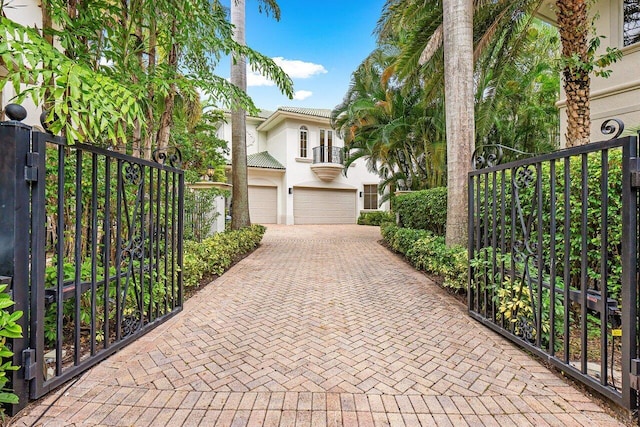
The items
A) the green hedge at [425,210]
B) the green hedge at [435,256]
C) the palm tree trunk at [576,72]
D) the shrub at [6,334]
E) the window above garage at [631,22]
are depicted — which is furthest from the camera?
the window above garage at [631,22]

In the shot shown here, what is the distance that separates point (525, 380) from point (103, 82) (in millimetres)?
3933

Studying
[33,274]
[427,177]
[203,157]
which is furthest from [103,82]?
[427,177]

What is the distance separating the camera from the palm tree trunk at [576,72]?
5875mm

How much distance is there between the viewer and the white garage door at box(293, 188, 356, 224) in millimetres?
19969

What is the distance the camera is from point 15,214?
6.59 ft

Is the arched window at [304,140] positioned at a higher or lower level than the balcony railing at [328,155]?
higher

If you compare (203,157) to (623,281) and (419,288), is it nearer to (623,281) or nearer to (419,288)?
(419,288)

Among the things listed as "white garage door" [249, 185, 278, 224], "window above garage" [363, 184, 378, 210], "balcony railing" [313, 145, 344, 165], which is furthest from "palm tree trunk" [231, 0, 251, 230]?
"window above garage" [363, 184, 378, 210]

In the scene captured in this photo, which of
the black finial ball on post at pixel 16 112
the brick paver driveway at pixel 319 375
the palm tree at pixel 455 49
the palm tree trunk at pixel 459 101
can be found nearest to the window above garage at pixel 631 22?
the palm tree at pixel 455 49

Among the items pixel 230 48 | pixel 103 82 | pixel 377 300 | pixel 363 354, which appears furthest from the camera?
pixel 377 300

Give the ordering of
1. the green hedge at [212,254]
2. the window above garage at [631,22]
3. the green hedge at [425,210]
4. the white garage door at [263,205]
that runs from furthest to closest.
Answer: the white garage door at [263,205]
the window above garage at [631,22]
the green hedge at [425,210]
the green hedge at [212,254]

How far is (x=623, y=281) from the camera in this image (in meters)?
2.07

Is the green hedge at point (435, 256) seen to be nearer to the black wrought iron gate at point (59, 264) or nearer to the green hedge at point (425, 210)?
the green hedge at point (425, 210)

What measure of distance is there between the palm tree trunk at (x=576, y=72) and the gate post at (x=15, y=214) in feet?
26.0
